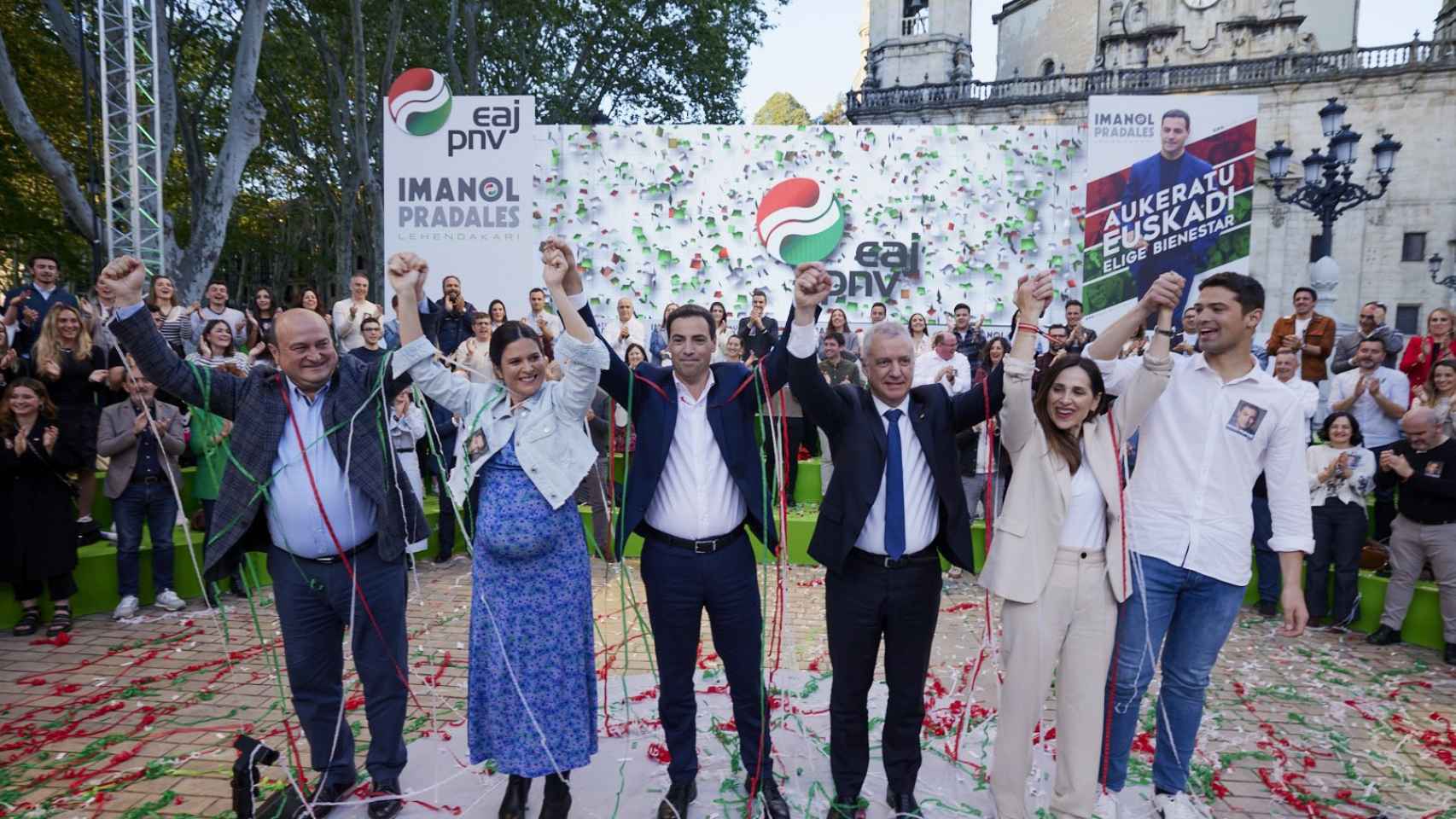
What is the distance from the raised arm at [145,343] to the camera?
9.22 ft

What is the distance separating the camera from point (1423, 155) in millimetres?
25109

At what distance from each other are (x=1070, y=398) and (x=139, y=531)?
19.1ft

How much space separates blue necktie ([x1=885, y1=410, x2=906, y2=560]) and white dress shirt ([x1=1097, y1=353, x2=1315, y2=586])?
82cm

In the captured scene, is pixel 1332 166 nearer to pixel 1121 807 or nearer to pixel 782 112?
pixel 1121 807

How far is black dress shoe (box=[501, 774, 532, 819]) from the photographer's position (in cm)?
319

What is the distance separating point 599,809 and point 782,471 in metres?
1.52

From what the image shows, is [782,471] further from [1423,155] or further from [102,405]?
[1423,155]

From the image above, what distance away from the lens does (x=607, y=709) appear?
421 centimetres

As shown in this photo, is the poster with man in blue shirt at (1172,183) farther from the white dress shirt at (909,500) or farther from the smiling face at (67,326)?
the smiling face at (67,326)

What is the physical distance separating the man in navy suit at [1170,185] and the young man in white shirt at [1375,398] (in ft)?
14.5

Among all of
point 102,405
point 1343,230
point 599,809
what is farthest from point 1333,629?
point 1343,230

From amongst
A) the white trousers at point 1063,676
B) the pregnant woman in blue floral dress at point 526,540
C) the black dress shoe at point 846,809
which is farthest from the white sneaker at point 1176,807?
the pregnant woman in blue floral dress at point 526,540

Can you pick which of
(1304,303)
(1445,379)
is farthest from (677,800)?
(1304,303)

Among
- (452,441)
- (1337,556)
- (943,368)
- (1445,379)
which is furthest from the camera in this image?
(943,368)
